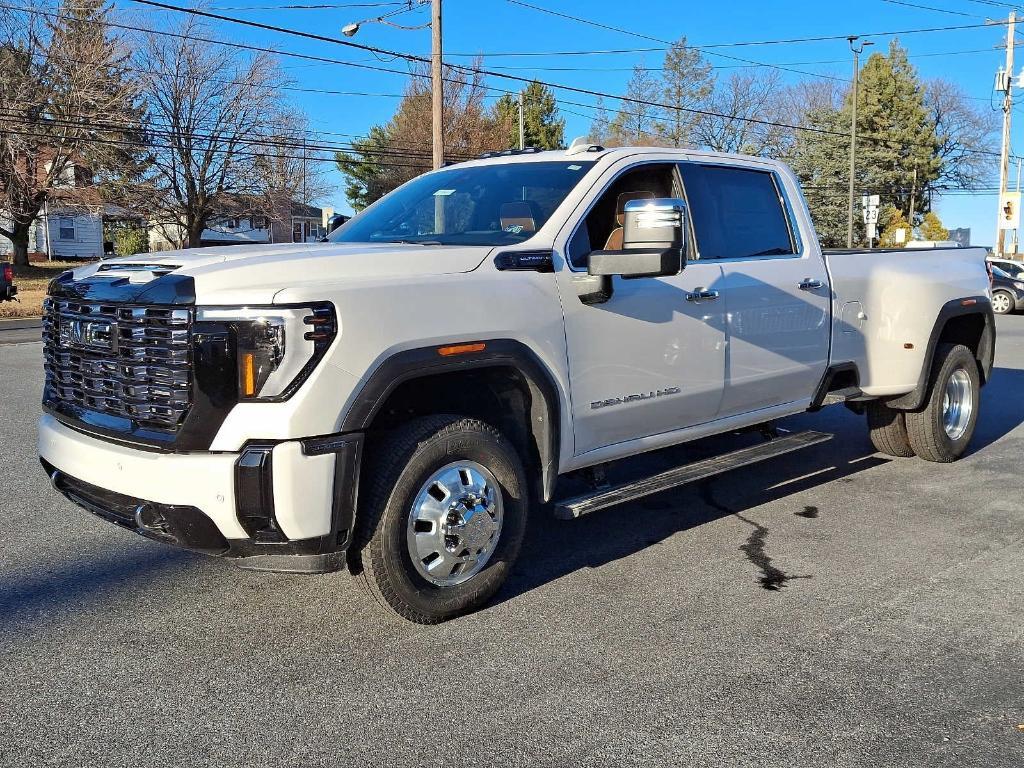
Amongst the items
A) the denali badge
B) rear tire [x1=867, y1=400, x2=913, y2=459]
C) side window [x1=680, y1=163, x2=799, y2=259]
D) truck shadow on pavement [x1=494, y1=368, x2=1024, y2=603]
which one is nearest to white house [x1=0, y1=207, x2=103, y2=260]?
truck shadow on pavement [x1=494, y1=368, x2=1024, y2=603]

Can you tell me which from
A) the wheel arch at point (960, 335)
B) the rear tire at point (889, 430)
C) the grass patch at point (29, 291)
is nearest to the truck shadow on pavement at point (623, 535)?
the rear tire at point (889, 430)

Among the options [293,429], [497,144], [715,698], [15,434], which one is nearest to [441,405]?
[293,429]

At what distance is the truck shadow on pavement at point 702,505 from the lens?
15.5 ft

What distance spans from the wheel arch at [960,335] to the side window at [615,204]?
8.42 feet

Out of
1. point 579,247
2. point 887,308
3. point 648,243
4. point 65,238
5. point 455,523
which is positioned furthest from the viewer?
point 65,238

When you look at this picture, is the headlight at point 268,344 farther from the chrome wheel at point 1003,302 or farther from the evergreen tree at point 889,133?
the evergreen tree at point 889,133

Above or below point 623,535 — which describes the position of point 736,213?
above

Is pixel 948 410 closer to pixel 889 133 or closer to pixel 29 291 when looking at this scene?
pixel 29 291

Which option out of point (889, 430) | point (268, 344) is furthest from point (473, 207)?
point (889, 430)

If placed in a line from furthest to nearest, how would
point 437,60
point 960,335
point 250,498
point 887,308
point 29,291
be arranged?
point 29,291 → point 437,60 → point 960,335 → point 887,308 → point 250,498

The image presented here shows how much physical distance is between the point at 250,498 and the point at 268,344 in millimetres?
544

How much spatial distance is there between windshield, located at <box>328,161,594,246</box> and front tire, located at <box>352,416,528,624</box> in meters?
1.03

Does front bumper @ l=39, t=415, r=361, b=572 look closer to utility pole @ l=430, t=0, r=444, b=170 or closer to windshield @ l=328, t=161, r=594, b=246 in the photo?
windshield @ l=328, t=161, r=594, b=246

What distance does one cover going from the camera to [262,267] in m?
3.45
